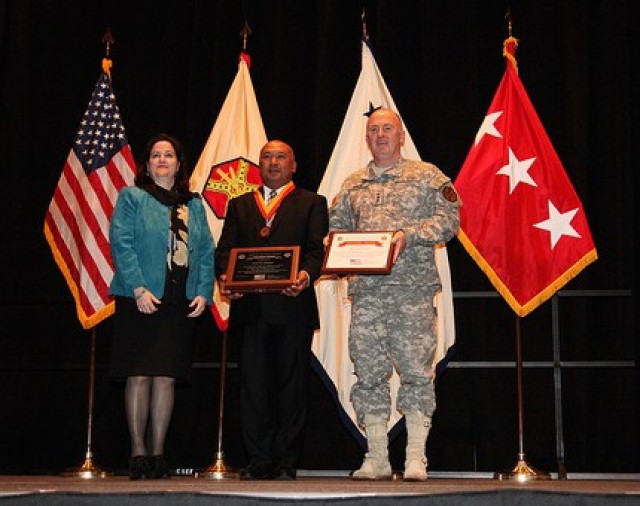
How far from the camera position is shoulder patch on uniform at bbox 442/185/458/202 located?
4.56 m

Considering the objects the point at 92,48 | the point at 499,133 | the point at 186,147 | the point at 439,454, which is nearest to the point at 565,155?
the point at 499,133

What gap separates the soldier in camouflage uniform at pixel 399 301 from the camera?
14.4ft

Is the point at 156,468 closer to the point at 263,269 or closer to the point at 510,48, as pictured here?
the point at 263,269

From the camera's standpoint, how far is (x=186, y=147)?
259 inches

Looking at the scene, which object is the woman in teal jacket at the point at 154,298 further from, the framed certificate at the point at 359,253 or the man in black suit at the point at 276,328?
the framed certificate at the point at 359,253

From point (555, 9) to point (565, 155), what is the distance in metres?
1.06

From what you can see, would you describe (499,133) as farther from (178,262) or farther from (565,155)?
(178,262)

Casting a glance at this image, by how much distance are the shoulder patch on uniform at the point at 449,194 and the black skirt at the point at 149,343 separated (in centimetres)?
142

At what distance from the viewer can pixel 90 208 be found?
594 cm

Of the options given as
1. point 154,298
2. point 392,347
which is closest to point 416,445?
point 392,347

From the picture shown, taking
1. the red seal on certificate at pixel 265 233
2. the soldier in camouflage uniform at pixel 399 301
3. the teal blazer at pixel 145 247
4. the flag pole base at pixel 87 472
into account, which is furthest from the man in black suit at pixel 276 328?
the flag pole base at pixel 87 472

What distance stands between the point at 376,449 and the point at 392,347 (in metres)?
0.49

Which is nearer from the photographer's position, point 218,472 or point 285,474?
point 285,474

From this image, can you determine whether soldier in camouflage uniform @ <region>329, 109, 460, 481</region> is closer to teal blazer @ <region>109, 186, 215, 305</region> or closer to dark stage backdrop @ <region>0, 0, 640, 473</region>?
teal blazer @ <region>109, 186, 215, 305</region>
